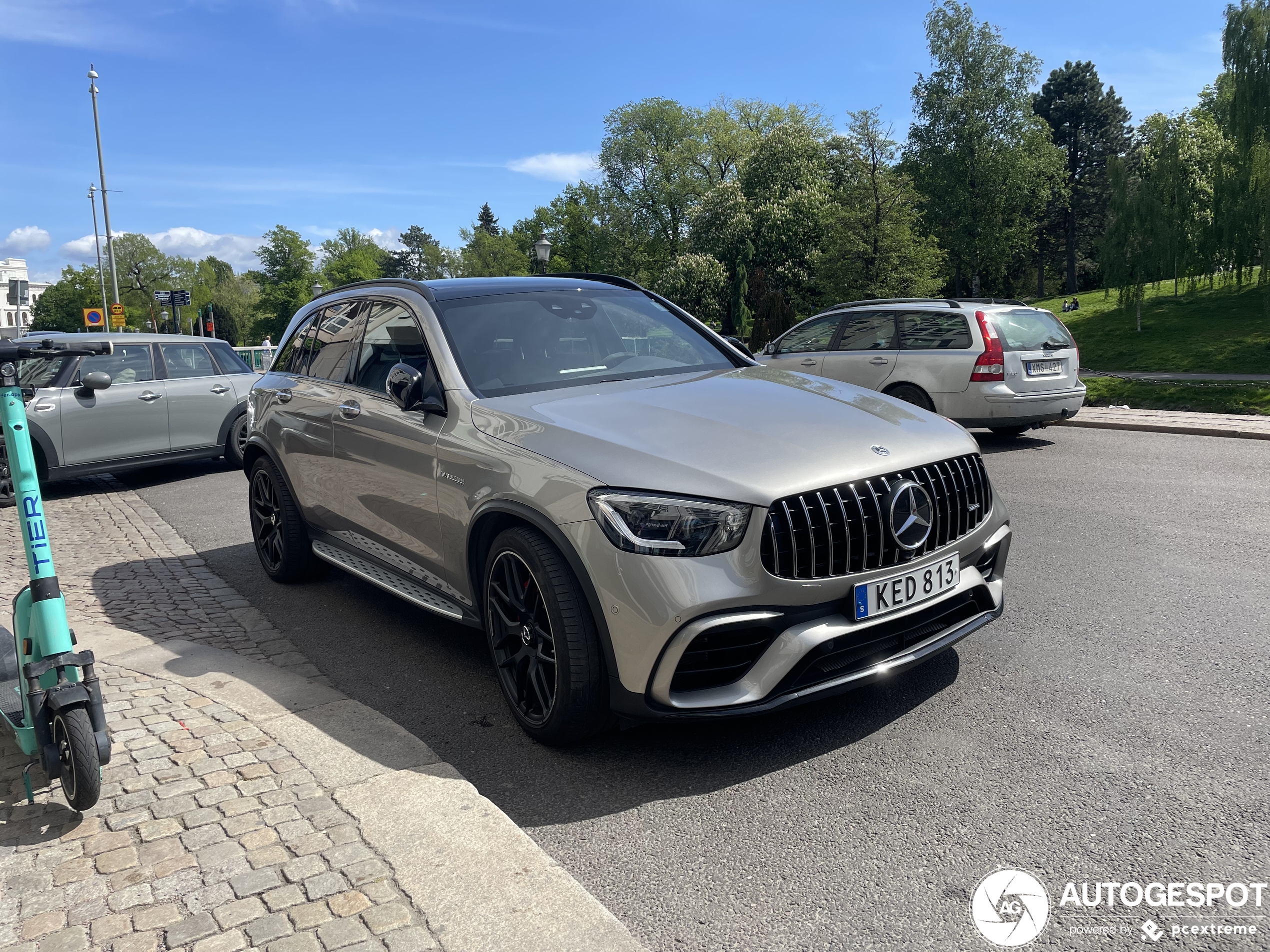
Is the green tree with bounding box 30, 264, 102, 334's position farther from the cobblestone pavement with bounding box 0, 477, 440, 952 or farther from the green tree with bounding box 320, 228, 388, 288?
the cobblestone pavement with bounding box 0, 477, 440, 952

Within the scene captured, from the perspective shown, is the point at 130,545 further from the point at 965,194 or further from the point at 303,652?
the point at 965,194

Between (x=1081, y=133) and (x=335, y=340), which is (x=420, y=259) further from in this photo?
(x=335, y=340)

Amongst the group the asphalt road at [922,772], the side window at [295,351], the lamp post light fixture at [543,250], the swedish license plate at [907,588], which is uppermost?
the lamp post light fixture at [543,250]

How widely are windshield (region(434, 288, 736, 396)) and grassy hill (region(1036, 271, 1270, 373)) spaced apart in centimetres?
2181

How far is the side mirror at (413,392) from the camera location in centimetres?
418

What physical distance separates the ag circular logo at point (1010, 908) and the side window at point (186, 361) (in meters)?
11.2

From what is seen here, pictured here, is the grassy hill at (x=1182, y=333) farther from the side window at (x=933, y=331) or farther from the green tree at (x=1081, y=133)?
the green tree at (x=1081, y=133)

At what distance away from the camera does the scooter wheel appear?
291 centimetres

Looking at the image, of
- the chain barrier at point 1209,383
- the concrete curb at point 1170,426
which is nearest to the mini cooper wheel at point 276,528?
the concrete curb at point 1170,426

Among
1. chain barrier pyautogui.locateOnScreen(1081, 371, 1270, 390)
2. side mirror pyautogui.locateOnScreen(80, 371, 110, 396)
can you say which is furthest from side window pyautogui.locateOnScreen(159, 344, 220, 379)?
chain barrier pyautogui.locateOnScreen(1081, 371, 1270, 390)

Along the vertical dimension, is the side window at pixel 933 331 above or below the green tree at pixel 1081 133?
below

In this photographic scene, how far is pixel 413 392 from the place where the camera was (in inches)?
166

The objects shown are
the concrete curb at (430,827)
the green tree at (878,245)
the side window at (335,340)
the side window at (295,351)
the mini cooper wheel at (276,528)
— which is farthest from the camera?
the green tree at (878,245)

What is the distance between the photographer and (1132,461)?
9.99m
